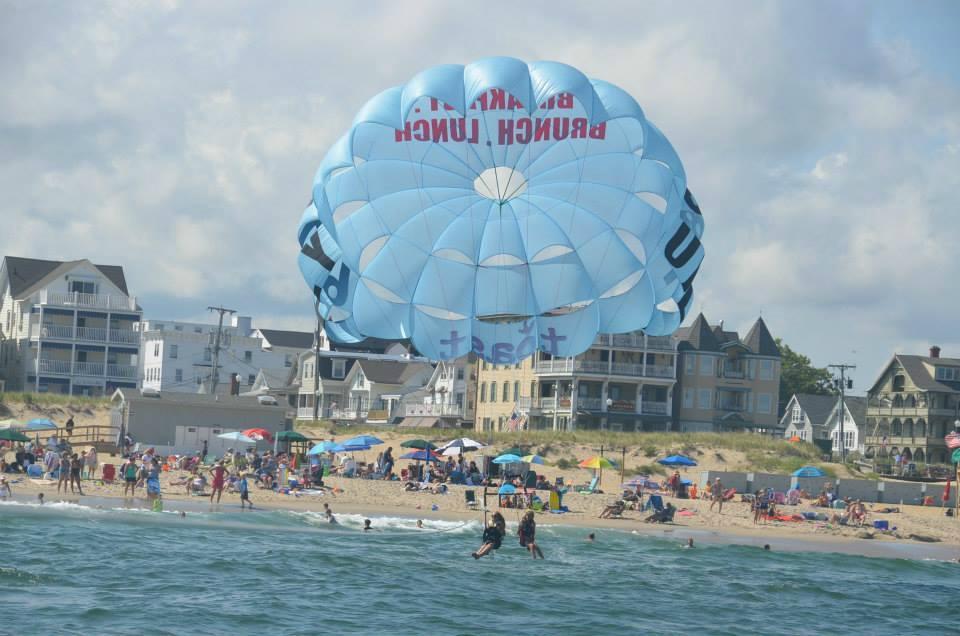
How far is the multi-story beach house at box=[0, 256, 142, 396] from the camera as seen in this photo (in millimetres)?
80375

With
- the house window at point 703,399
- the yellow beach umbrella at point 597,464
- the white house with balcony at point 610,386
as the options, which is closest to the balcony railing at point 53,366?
the white house with balcony at point 610,386

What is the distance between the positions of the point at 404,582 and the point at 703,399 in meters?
55.4

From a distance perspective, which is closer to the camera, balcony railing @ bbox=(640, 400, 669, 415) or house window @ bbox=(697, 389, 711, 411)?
balcony railing @ bbox=(640, 400, 669, 415)

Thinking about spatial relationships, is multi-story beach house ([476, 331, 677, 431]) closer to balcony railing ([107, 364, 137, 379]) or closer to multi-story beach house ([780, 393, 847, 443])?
balcony railing ([107, 364, 137, 379])

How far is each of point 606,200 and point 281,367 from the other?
2962 inches

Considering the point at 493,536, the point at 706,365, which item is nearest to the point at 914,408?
the point at 706,365

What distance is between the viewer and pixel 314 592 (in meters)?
28.6

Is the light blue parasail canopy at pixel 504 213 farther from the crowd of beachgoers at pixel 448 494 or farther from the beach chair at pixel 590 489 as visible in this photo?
the beach chair at pixel 590 489

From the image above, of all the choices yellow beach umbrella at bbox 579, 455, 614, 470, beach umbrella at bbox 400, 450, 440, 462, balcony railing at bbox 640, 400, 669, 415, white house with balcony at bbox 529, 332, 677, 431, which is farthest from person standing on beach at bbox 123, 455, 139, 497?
balcony railing at bbox 640, 400, 669, 415

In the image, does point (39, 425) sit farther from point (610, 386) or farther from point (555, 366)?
point (610, 386)

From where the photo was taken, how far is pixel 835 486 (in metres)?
50.9

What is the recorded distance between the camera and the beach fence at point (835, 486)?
167 ft

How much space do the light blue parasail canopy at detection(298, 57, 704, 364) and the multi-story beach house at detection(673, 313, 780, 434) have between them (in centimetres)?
4708

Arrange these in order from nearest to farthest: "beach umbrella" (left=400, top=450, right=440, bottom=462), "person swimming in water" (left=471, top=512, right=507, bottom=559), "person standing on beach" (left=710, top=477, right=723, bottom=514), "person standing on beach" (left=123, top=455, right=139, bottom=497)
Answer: "person swimming in water" (left=471, top=512, right=507, bottom=559) < "person standing on beach" (left=123, top=455, right=139, bottom=497) < "person standing on beach" (left=710, top=477, right=723, bottom=514) < "beach umbrella" (left=400, top=450, right=440, bottom=462)
